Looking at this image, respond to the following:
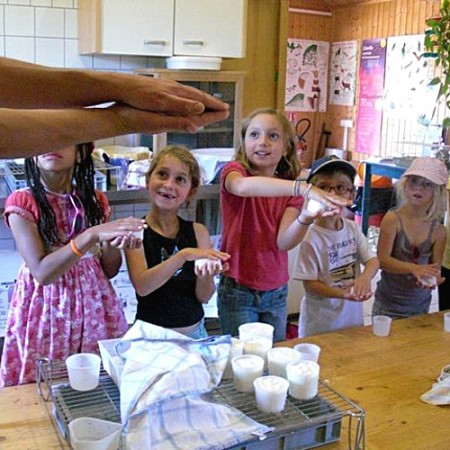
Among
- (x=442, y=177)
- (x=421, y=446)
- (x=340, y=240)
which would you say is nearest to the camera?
(x=421, y=446)

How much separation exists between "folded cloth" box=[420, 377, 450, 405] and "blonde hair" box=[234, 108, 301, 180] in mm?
928

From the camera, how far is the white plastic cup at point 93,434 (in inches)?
41.7

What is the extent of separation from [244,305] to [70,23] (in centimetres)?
207

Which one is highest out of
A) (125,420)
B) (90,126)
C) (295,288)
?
(90,126)

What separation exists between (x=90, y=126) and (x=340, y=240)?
1523 millimetres

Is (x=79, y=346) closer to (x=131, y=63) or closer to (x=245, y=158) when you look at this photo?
(x=245, y=158)

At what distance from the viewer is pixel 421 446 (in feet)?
4.01

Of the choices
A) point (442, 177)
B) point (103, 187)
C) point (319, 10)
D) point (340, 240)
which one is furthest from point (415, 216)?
point (319, 10)

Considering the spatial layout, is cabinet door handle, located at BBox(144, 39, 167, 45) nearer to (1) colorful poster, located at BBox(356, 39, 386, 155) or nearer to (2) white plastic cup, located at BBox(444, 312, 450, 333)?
(2) white plastic cup, located at BBox(444, 312, 450, 333)

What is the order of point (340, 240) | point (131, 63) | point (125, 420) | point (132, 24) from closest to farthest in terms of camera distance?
point (125, 420) → point (340, 240) → point (132, 24) → point (131, 63)

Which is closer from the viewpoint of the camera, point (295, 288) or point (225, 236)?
point (225, 236)

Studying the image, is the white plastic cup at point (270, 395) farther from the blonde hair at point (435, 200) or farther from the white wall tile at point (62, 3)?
the white wall tile at point (62, 3)

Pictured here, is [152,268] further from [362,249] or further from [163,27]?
[163,27]

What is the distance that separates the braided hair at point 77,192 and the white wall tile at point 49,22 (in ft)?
5.75
